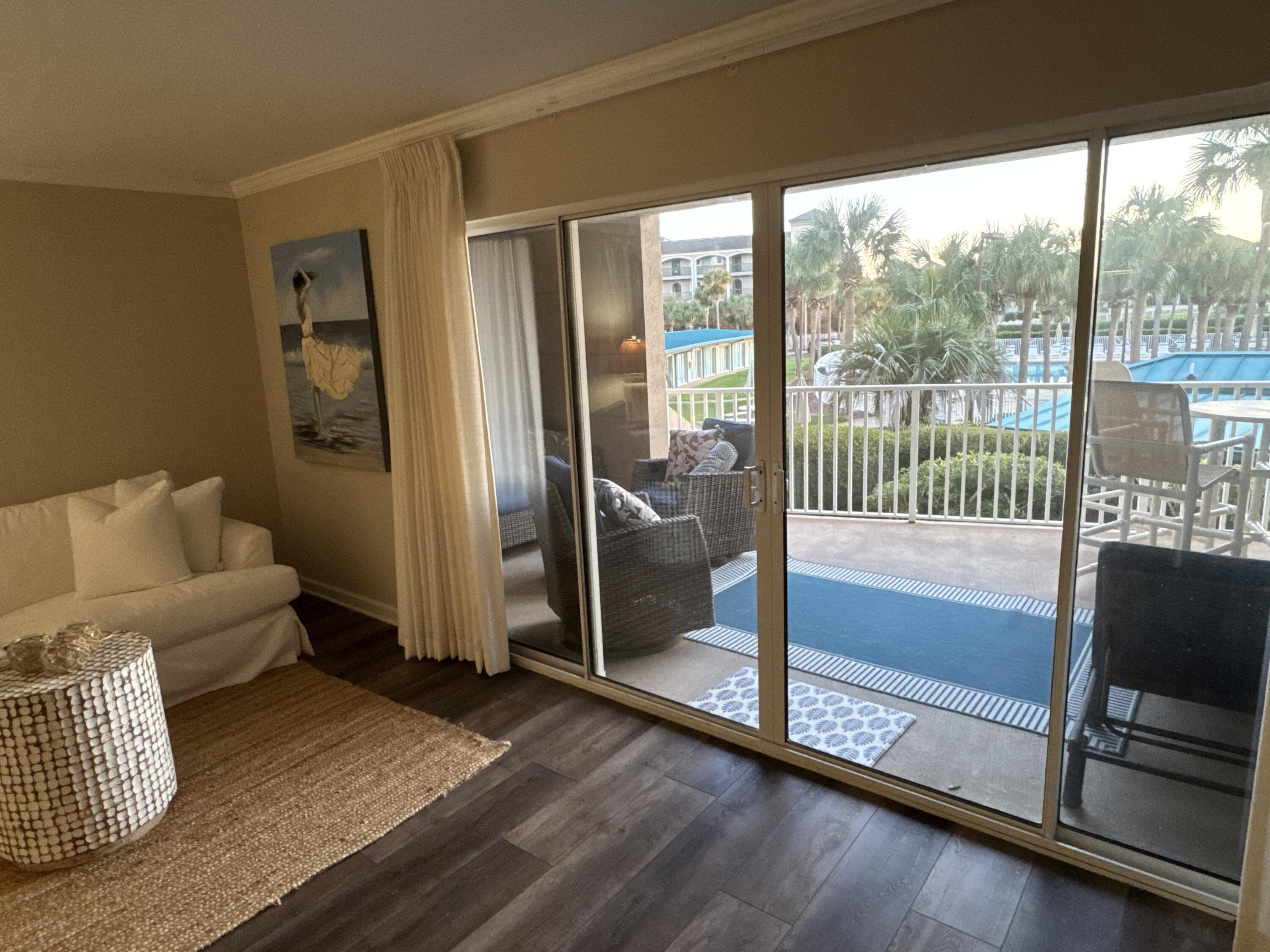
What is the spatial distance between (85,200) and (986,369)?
429 centimetres

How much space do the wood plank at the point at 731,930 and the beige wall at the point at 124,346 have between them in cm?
373

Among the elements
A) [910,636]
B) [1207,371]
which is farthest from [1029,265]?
[910,636]

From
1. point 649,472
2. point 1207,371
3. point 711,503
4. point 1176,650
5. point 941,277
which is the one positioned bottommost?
point 1176,650

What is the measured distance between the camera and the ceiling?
6.75 ft

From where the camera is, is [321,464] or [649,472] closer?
[649,472]

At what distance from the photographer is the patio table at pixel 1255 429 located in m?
1.87

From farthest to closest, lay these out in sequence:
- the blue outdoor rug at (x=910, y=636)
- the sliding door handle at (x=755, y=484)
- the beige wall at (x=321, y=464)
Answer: the beige wall at (x=321, y=464)
the sliding door handle at (x=755, y=484)
the blue outdoor rug at (x=910, y=636)

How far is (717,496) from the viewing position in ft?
9.87

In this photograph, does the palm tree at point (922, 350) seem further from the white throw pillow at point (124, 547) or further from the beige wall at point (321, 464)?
the white throw pillow at point (124, 547)

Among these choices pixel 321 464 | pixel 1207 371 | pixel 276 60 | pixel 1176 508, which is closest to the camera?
pixel 1207 371

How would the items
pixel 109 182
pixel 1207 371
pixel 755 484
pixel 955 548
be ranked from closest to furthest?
1. pixel 1207 371
2. pixel 755 484
3. pixel 955 548
4. pixel 109 182

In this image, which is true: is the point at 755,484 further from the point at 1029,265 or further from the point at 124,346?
the point at 124,346

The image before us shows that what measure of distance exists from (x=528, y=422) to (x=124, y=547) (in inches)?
73.9

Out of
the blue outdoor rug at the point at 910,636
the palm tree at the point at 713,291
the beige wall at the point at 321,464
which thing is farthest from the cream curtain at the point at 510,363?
the blue outdoor rug at the point at 910,636
